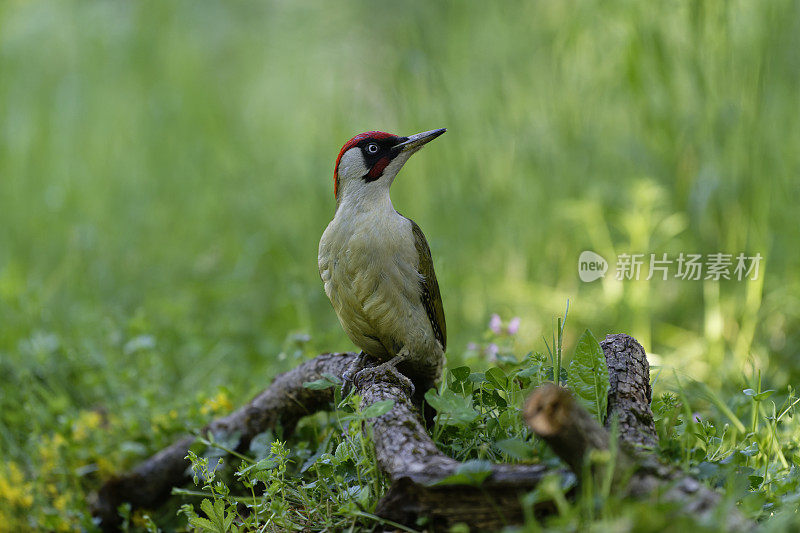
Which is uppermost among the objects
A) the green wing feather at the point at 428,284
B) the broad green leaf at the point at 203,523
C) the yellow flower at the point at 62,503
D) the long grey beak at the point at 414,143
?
the long grey beak at the point at 414,143

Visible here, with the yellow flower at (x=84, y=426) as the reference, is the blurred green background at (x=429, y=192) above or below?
above

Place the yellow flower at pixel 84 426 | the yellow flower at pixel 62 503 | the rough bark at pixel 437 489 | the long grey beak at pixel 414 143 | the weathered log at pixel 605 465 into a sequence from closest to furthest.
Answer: the weathered log at pixel 605 465, the rough bark at pixel 437 489, the long grey beak at pixel 414 143, the yellow flower at pixel 62 503, the yellow flower at pixel 84 426

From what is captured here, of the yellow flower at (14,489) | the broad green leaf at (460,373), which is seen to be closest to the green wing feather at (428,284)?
the broad green leaf at (460,373)

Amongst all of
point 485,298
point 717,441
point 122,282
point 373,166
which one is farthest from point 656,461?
point 122,282

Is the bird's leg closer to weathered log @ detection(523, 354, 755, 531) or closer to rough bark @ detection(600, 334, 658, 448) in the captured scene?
rough bark @ detection(600, 334, 658, 448)

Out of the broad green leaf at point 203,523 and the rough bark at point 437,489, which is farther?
the broad green leaf at point 203,523

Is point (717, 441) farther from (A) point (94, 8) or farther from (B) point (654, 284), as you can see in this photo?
(A) point (94, 8)

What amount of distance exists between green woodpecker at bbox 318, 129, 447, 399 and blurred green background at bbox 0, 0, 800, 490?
20.9 inches

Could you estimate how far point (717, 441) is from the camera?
7.80 ft

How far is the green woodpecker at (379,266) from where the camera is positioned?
8.69ft

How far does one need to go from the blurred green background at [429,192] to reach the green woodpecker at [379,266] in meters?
0.53

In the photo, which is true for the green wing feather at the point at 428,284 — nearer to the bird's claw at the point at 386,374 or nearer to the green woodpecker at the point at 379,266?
the green woodpecker at the point at 379,266

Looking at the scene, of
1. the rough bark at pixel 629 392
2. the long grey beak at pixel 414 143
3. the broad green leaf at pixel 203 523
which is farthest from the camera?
the long grey beak at pixel 414 143
